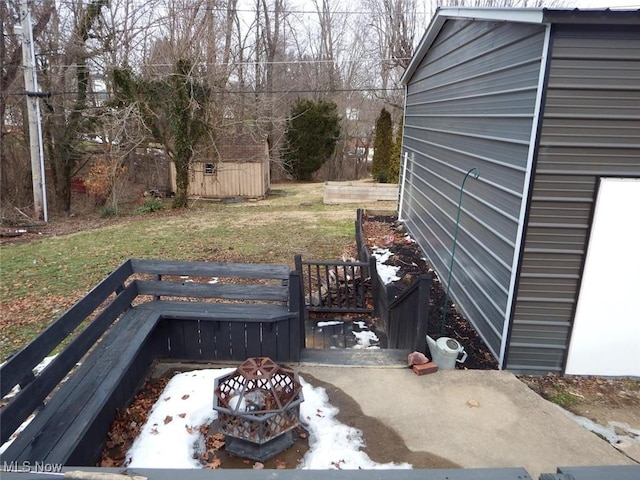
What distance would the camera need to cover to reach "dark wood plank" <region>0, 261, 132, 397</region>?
2.21 metres

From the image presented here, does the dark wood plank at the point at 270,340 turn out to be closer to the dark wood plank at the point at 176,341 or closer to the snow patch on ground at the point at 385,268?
the dark wood plank at the point at 176,341

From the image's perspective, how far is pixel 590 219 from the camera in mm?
3715

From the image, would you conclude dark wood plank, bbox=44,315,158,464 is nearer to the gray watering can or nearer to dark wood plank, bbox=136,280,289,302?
dark wood plank, bbox=136,280,289,302

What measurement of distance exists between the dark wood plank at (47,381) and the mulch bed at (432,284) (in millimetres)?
3256

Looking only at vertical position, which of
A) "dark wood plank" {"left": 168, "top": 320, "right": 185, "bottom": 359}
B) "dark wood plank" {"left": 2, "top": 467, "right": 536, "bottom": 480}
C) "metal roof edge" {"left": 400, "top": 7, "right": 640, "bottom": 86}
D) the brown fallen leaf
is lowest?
the brown fallen leaf

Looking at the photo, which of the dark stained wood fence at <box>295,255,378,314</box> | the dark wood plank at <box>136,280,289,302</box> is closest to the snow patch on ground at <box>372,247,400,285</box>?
the dark stained wood fence at <box>295,255,378,314</box>

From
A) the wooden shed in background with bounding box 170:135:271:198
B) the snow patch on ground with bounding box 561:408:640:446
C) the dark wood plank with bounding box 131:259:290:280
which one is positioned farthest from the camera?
the wooden shed in background with bounding box 170:135:271:198

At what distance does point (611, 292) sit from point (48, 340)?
448 cm

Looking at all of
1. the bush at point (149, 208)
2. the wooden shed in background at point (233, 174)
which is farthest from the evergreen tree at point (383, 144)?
the bush at point (149, 208)

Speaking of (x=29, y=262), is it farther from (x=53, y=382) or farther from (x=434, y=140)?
(x=434, y=140)

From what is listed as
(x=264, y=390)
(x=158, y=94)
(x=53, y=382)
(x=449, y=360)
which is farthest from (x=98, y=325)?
(x=158, y=94)

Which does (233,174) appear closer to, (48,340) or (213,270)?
(213,270)

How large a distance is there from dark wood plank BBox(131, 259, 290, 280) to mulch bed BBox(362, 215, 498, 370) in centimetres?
169

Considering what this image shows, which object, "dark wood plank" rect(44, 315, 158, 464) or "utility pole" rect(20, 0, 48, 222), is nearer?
"dark wood plank" rect(44, 315, 158, 464)
